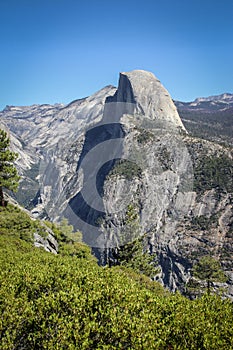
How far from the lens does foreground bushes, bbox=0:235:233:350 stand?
7.34m

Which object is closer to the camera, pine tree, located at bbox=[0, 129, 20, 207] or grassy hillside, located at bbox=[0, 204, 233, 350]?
grassy hillside, located at bbox=[0, 204, 233, 350]

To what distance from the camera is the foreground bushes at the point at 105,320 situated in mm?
7344

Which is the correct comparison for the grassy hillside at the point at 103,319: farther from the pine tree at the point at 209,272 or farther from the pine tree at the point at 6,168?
the pine tree at the point at 209,272

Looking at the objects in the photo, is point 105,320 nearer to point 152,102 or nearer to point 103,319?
point 103,319

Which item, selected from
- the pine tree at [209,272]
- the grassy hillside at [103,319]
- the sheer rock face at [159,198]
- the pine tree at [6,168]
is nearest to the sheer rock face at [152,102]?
the sheer rock face at [159,198]

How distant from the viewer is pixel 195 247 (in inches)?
4254

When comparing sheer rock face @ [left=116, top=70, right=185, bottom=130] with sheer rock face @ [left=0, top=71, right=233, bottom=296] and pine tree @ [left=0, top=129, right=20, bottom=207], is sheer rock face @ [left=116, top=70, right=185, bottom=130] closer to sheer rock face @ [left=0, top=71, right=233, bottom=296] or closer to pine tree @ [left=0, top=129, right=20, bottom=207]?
sheer rock face @ [left=0, top=71, right=233, bottom=296]

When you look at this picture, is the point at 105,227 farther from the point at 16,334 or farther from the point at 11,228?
the point at 16,334

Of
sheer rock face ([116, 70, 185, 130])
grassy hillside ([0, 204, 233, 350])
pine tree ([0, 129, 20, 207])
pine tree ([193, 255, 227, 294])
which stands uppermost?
sheer rock face ([116, 70, 185, 130])

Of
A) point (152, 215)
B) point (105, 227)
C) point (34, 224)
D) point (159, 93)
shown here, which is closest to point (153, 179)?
point (152, 215)

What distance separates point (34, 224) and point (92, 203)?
444 feet

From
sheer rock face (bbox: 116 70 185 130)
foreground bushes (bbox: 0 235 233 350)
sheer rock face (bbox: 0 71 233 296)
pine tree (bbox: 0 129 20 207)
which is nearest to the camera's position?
foreground bushes (bbox: 0 235 233 350)

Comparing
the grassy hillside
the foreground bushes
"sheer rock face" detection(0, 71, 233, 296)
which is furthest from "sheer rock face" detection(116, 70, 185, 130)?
the foreground bushes

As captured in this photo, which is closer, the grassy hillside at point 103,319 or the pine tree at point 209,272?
the grassy hillside at point 103,319
